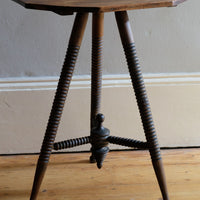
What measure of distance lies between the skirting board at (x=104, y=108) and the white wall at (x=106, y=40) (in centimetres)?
5

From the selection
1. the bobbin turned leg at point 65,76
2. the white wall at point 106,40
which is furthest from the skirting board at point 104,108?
the bobbin turned leg at point 65,76

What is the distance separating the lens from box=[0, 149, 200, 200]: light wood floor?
136 cm

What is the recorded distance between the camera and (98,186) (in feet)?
4.63

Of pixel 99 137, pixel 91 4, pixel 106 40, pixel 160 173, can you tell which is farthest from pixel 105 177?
pixel 91 4

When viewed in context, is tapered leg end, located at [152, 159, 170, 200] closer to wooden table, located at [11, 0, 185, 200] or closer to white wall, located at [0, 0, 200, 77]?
wooden table, located at [11, 0, 185, 200]

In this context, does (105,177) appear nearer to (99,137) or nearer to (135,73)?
(99,137)

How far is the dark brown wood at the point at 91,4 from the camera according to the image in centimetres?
100

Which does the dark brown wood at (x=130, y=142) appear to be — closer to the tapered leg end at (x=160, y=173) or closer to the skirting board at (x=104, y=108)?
the tapered leg end at (x=160, y=173)

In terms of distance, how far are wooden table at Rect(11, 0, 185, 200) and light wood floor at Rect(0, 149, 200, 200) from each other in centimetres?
11

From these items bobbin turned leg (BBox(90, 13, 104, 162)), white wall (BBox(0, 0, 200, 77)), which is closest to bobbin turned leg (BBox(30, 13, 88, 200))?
bobbin turned leg (BBox(90, 13, 104, 162))

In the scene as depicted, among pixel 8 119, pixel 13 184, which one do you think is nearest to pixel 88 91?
pixel 8 119

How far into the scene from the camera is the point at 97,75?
4.53 ft

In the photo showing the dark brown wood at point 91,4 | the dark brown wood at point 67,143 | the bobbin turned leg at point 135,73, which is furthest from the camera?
the dark brown wood at point 67,143

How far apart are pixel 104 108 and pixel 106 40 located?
301mm
